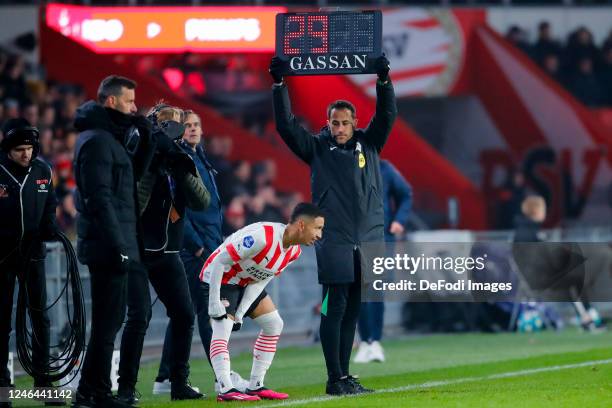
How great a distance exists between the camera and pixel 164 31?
25.8 meters

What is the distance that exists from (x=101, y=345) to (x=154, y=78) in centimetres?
1632

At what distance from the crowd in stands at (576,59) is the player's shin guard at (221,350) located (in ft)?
61.9

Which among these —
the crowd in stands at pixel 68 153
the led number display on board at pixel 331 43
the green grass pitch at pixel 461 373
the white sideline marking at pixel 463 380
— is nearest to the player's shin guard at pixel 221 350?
the green grass pitch at pixel 461 373

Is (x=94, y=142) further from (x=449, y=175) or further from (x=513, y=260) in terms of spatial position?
(x=449, y=175)

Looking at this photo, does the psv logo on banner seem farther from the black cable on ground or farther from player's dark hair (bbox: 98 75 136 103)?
player's dark hair (bbox: 98 75 136 103)

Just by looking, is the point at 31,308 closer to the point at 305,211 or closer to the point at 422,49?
the point at 305,211

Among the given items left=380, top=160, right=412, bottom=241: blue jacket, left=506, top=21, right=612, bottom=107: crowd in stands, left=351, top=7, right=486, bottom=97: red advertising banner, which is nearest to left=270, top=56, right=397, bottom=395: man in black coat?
left=380, top=160, right=412, bottom=241: blue jacket

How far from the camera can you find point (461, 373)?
12773 millimetres

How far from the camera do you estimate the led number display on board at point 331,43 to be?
10.8 meters

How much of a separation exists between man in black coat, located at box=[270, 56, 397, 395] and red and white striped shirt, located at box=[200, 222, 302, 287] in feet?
1.37

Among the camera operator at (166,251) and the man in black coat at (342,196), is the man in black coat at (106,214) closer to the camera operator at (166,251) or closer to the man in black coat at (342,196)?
the camera operator at (166,251)

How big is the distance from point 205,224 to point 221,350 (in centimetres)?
148

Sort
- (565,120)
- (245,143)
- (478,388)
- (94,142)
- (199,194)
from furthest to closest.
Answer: (565,120) < (245,143) < (478,388) < (199,194) < (94,142)

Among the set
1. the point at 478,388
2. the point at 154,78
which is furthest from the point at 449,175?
the point at 478,388
